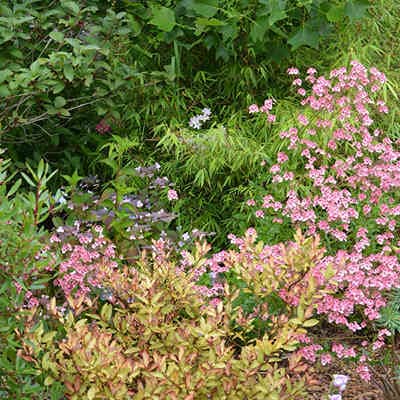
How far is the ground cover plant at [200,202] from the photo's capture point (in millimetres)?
2559

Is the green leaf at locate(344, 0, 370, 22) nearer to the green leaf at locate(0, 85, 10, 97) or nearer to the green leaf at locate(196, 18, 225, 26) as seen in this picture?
the green leaf at locate(196, 18, 225, 26)

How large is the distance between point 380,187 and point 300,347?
38.6 inches

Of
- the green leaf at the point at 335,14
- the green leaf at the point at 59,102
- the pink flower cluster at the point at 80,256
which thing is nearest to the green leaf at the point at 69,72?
the green leaf at the point at 59,102

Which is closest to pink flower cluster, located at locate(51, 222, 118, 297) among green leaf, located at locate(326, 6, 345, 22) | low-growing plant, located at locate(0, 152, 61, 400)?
low-growing plant, located at locate(0, 152, 61, 400)

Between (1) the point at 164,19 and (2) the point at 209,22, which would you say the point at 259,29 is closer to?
(2) the point at 209,22

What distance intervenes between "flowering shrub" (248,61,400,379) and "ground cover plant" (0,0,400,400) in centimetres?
1

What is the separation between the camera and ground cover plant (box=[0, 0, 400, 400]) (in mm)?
2559

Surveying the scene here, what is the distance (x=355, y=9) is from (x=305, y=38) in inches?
12.4

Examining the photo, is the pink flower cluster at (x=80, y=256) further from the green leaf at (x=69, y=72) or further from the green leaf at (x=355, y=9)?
the green leaf at (x=355, y=9)

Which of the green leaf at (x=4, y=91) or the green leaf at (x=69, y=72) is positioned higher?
the green leaf at (x=69, y=72)

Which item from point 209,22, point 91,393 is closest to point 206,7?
point 209,22

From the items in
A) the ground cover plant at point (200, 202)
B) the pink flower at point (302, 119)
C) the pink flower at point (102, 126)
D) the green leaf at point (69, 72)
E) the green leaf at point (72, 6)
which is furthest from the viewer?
the pink flower at point (102, 126)

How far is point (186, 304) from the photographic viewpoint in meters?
2.81

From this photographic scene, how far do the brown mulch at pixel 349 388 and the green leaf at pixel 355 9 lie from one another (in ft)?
6.37
